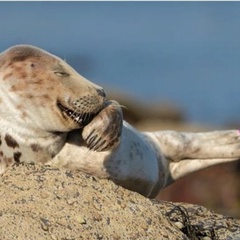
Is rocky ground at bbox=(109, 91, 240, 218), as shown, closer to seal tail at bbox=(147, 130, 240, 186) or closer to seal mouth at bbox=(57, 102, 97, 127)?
seal tail at bbox=(147, 130, 240, 186)

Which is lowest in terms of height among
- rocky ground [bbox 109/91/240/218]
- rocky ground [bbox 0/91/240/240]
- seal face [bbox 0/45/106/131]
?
rocky ground [bbox 109/91/240/218]

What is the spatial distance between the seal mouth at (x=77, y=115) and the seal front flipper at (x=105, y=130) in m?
0.03

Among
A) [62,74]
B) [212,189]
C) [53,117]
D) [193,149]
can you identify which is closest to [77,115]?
[53,117]

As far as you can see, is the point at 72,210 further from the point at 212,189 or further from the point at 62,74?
the point at 212,189

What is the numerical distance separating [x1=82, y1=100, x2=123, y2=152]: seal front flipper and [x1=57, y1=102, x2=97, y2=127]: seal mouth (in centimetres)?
3

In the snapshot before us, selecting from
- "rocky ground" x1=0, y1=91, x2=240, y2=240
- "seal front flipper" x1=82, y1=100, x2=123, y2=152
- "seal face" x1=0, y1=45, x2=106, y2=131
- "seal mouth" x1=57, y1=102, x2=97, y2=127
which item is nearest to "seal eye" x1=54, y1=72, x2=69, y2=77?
"seal face" x1=0, y1=45, x2=106, y2=131

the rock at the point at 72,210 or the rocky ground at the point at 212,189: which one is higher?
the rock at the point at 72,210

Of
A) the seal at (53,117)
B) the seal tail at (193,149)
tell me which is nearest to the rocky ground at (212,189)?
the seal tail at (193,149)

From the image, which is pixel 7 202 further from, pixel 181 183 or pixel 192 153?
pixel 181 183

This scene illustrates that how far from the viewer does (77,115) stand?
8297 mm

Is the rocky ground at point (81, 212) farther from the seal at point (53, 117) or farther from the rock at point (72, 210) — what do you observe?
the seal at point (53, 117)

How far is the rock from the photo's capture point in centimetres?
716

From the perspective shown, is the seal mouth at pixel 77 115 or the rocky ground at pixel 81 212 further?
the seal mouth at pixel 77 115

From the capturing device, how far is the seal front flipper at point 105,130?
8281 mm
